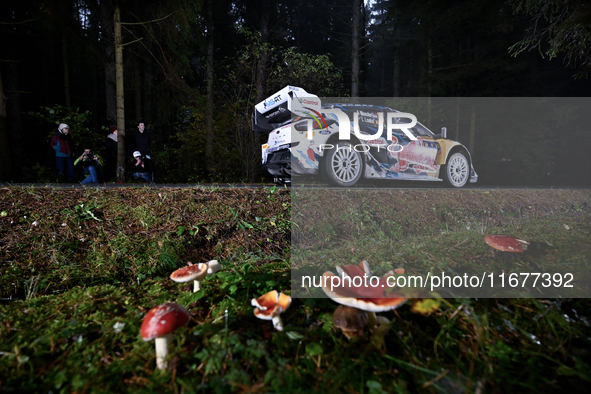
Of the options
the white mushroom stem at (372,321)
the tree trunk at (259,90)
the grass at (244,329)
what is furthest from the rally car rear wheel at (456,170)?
the tree trunk at (259,90)

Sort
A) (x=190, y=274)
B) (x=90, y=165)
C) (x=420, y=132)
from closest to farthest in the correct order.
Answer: (x=190, y=274) < (x=420, y=132) < (x=90, y=165)

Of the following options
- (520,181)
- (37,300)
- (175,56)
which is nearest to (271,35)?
(175,56)

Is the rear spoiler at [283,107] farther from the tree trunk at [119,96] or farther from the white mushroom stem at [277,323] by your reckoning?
the white mushroom stem at [277,323]

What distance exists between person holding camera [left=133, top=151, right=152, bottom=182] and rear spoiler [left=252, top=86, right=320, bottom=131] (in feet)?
11.1

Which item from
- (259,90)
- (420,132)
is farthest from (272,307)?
(259,90)

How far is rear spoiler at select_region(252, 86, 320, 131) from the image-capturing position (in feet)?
18.0

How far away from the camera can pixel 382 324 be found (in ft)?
3.60

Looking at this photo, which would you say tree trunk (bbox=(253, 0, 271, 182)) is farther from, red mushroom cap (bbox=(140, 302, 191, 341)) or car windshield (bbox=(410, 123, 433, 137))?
red mushroom cap (bbox=(140, 302, 191, 341))

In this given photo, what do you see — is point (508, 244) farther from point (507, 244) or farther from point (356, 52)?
point (356, 52)

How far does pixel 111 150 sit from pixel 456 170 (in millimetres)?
9157

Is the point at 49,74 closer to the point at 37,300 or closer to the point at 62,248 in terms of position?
the point at 62,248

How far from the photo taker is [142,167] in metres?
7.91

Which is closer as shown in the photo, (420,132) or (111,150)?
(420,132)

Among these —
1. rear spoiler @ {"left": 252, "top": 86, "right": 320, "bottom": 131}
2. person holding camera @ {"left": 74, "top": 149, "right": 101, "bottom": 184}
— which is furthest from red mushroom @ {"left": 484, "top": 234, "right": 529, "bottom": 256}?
person holding camera @ {"left": 74, "top": 149, "right": 101, "bottom": 184}
